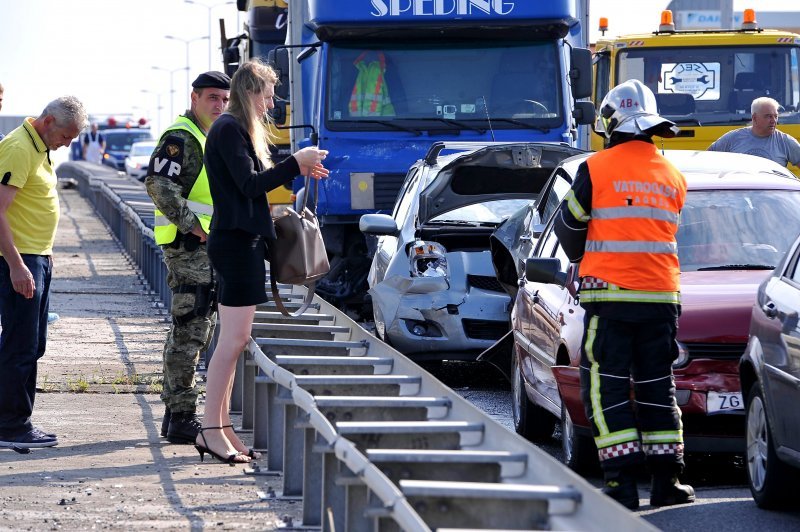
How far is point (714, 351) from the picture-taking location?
26.2 feet

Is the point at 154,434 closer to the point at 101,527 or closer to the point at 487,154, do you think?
the point at 101,527

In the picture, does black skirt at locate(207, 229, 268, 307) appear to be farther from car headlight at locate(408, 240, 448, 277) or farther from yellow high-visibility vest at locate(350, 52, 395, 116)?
yellow high-visibility vest at locate(350, 52, 395, 116)

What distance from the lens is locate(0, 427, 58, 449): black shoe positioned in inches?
353

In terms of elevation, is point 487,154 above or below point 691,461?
above

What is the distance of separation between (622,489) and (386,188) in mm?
8477

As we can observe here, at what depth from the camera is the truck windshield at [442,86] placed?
15.4 m

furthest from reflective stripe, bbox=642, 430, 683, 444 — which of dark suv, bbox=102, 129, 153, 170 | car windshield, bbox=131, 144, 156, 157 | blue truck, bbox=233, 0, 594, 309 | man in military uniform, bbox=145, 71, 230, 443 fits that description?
dark suv, bbox=102, 129, 153, 170

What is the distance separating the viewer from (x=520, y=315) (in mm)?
9945

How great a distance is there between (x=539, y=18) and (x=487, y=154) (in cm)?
299

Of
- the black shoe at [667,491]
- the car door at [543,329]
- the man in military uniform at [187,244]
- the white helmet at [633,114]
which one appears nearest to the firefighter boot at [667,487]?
the black shoe at [667,491]

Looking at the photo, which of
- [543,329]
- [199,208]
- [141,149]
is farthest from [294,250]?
[141,149]

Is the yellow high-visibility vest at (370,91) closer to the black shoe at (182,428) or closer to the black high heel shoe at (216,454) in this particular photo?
the black shoe at (182,428)

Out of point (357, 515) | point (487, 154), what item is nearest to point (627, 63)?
point (487, 154)

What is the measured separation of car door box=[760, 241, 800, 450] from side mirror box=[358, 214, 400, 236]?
16.6 ft
